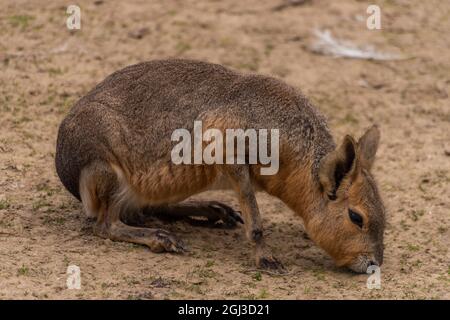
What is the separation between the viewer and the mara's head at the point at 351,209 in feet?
21.0

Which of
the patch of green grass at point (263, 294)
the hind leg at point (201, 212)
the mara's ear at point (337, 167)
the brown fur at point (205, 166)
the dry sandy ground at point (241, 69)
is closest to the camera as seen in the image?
the patch of green grass at point (263, 294)

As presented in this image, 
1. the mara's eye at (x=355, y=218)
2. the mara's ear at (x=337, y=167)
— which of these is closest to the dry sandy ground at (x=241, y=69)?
the mara's eye at (x=355, y=218)

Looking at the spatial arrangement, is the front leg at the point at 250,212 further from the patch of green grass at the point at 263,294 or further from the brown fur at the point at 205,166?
the patch of green grass at the point at 263,294

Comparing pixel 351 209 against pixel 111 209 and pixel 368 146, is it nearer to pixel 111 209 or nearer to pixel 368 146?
pixel 368 146

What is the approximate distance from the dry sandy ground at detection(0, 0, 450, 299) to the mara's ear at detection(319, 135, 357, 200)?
2.31 ft

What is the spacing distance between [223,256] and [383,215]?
1.37 metres

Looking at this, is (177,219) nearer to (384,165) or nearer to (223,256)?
(223,256)

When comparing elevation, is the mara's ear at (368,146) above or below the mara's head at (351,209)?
above

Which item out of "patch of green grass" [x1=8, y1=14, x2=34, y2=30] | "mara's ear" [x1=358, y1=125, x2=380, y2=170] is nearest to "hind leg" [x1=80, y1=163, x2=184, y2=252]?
"mara's ear" [x1=358, y1=125, x2=380, y2=170]

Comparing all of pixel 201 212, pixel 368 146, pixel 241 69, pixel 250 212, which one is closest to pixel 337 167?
pixel 368 146

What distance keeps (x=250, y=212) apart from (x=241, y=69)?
353 centimetres

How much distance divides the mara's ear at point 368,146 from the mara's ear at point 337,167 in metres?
0.16

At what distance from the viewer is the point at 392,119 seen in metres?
9.43

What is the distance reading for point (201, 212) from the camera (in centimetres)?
771
